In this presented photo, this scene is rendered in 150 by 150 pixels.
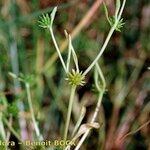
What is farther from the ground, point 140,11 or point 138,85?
point 140,11

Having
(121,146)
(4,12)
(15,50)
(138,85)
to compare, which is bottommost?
(121,146)

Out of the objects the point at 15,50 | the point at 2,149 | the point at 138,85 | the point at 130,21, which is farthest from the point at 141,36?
the point at 2,149

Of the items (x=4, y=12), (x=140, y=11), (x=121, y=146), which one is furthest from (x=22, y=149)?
(x=140, y=11)

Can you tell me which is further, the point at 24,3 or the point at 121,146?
the point at 24,3

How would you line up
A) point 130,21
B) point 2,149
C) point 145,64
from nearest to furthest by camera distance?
point 2,149 < point 145,64 < point 130,21

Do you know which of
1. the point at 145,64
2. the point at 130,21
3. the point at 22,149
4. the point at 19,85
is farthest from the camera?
the point at 130,21

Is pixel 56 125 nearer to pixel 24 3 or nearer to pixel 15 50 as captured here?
pixel 15 50
